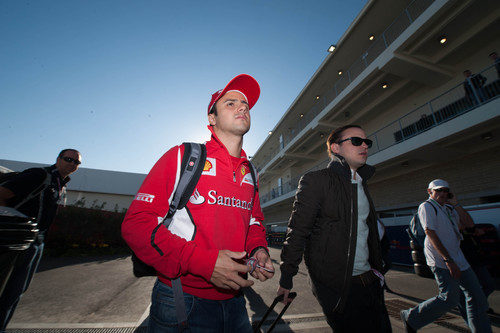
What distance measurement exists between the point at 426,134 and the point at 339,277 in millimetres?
9123

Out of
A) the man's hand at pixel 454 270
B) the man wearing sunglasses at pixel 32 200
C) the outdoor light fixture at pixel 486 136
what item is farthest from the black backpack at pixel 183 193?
the outdoor light fixture at pixel 486 136

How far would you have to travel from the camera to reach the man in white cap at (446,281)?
2.25 meters

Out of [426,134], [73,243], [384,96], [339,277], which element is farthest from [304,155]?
[339,277]

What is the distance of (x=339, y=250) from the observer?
1.62 metres

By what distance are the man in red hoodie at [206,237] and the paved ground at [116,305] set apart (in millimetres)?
2305

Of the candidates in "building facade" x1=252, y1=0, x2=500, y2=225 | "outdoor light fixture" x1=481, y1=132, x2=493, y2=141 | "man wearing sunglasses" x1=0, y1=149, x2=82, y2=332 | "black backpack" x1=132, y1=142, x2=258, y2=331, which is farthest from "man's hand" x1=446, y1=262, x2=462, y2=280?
"outdoor light fixture" x1=481, y1=132, x2=493, y2=141

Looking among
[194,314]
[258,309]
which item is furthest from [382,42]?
[194,314]

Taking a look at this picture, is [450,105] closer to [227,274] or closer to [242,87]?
[242,87]

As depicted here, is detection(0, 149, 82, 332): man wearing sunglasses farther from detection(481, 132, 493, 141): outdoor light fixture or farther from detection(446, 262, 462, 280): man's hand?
detection(481, 132, 493, 141): outdoor light fixture

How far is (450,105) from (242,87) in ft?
35.8

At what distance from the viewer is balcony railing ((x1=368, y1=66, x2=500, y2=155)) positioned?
268 inches

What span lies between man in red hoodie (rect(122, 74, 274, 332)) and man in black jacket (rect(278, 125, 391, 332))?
0.48 meters

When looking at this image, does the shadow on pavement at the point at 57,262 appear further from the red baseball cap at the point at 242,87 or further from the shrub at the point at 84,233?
the red baseball cap at the point at 242,87

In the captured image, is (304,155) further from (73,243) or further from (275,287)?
(73,243)
